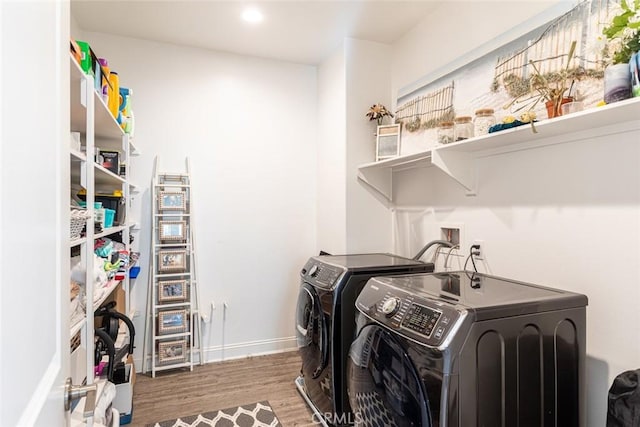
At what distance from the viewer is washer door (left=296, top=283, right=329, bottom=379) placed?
2.00m

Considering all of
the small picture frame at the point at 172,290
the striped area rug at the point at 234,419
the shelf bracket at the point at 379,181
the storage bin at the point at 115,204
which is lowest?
the striped area rug at the point at 234,419

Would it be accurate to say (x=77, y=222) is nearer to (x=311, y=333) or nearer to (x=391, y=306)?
(x=391, y=306)

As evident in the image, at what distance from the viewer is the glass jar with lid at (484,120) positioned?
1.84 meters

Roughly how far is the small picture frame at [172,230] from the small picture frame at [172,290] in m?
0.34

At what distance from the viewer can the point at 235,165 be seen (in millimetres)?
3150

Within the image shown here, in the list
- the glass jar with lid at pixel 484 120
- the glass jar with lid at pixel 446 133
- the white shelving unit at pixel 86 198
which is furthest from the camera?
the glass jar with lid at pixel 446 133

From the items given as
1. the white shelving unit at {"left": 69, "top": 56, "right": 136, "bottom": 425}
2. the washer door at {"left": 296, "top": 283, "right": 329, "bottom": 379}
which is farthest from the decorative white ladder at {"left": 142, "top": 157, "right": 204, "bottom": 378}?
the washer door at {"left": 296, "top": 283, "right": 329, "bottom": 379}

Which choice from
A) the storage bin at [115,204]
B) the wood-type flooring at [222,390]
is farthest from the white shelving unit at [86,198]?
the wood-type flooring at [222,390]

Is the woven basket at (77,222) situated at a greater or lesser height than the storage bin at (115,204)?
lesser

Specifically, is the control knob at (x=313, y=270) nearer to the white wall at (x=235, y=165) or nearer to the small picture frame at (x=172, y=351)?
the white wall at (x=235, y=165)

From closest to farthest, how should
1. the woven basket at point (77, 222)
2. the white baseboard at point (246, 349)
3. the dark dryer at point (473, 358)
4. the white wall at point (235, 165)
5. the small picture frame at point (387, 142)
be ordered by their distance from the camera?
the dark dryer at point (473, 358) → the woven basket at point (77, 222) → the small picture frame at point (387, 142) → the white wall at point (235, 165) → the white baseboard at point (246, 349)

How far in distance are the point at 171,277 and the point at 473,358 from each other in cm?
248

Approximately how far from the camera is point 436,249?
242 centimetres

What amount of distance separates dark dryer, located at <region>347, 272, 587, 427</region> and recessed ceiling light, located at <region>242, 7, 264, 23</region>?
206 cm
